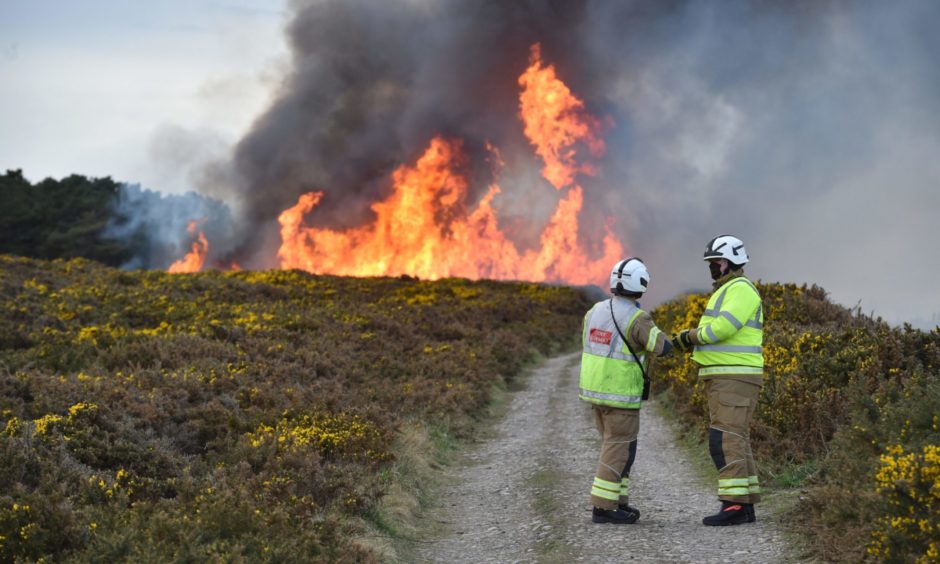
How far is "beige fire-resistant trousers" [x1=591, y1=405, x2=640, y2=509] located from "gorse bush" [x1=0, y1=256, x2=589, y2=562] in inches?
107

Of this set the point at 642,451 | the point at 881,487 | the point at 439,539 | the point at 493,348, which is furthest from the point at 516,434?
the point at 881,487

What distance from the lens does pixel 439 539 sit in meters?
9.26

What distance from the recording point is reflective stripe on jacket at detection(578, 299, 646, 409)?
8.80m

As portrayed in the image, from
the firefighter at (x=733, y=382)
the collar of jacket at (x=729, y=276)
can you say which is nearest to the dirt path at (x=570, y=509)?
the firefighter at (x=733, y=382)

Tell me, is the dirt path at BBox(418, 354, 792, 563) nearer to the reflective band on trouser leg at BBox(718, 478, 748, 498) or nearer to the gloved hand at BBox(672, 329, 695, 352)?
the reflective band on trouser leg at BBox(718, 478, 748, 498)

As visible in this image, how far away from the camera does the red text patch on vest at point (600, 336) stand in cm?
891

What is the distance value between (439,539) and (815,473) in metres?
4.42

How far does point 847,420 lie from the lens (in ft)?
33.5

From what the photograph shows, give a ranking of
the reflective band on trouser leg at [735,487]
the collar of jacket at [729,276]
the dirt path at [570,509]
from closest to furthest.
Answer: the dirt path at [570,509] → the reflective band on trouser leg at [735,487] → the collar of jacket at [729,276]

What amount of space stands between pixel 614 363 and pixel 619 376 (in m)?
0.15

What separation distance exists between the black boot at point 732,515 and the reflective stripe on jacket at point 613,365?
Result: 1.42 m

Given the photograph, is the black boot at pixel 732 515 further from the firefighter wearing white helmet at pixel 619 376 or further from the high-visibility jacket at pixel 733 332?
the high-visibility jacket at pixel 733 332

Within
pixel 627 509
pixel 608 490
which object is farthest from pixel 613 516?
pixel 608 490

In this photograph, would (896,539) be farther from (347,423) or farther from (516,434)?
(516,434)
